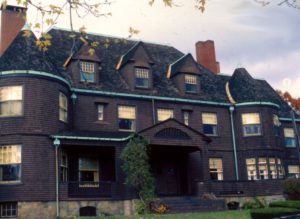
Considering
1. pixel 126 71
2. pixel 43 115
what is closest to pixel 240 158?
pixel 126 71

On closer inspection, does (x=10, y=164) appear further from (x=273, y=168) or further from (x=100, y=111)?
(x=273, y=168)

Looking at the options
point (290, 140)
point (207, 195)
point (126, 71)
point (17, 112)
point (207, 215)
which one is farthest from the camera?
point (290, 140)

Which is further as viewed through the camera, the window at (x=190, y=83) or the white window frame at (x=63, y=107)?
the window at (x=190, y=83)

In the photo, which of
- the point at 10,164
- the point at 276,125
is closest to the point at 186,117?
the point at 276,125

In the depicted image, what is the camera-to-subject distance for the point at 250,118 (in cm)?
3466

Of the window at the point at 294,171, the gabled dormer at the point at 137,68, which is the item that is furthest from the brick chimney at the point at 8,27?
the window at the point at 294,171

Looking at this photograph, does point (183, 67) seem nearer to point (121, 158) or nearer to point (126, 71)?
point (126, 71)

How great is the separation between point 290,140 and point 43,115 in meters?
21.9

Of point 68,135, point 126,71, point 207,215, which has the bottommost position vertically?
point 207,215

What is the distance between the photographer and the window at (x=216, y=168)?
109 ft

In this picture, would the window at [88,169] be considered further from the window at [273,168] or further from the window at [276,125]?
the window at [276,125]

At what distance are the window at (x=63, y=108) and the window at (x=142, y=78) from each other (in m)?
5.97

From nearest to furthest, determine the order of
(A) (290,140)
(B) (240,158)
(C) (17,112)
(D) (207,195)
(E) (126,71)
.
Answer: (C) (17,112), (D) (207,195), (E) (126,71), (B) (240,158), (A) (290,140)

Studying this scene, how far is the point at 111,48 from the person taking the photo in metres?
35.2
